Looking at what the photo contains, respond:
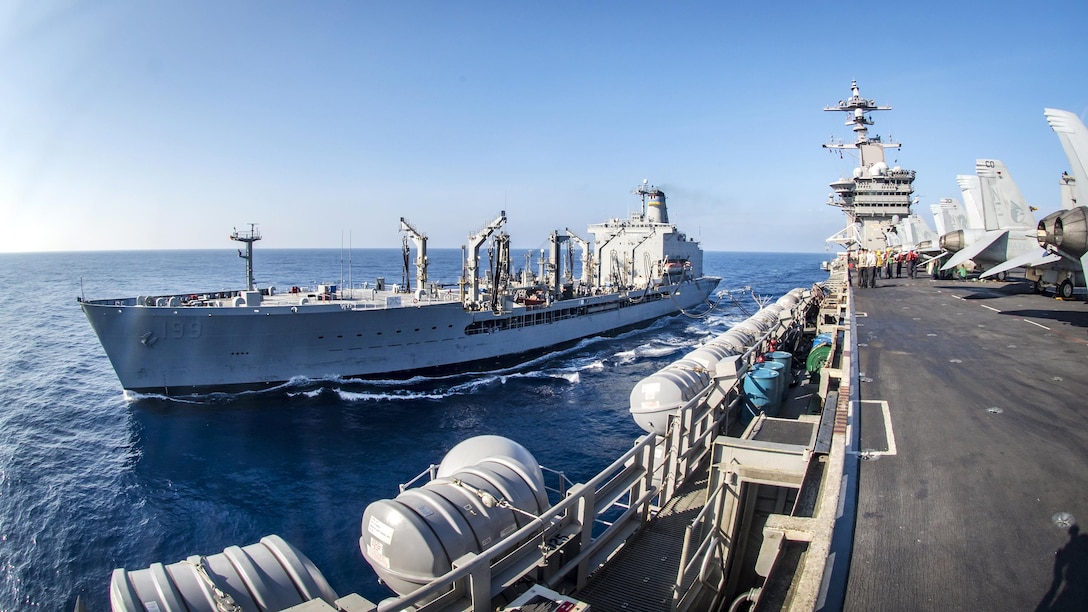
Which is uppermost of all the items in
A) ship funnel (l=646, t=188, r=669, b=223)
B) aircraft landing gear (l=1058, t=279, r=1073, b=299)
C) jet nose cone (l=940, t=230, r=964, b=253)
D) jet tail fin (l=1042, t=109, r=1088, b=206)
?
ship funnel (l=646, t=188, r=669, b=223)

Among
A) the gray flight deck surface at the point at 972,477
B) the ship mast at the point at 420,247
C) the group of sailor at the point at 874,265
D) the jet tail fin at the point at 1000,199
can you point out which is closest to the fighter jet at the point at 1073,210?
the gray flight deck surface at the point at 972,477

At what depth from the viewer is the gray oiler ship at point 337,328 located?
24.6 metres

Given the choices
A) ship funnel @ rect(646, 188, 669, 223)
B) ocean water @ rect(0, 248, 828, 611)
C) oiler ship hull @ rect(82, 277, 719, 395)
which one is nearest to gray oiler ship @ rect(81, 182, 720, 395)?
oiler ship hull @ rect(82, 277, 719, 395)

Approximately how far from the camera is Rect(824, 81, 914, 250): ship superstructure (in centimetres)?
4522

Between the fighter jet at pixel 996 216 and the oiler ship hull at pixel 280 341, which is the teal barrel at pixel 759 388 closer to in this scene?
the fighter jet at pixel 996 216

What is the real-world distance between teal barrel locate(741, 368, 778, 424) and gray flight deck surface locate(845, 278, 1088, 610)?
1.65 m

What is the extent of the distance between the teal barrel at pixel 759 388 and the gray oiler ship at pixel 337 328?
19856mm

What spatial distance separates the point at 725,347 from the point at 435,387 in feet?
57.3

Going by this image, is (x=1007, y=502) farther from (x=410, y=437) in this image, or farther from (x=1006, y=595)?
(x=410, y=437)

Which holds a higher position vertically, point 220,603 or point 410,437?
point 220,603

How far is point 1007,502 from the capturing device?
596 centimetres

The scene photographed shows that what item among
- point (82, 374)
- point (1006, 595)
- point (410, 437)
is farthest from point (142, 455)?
point (1006, 595)

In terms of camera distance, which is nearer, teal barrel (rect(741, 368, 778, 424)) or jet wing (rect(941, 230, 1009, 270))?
teal barrel (rect(741, 368, 778, 424))

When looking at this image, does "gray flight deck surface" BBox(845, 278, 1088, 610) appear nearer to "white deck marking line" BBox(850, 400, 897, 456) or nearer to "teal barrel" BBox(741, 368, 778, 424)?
"white deck marking line" BBox(850, 400, 897, 456)
